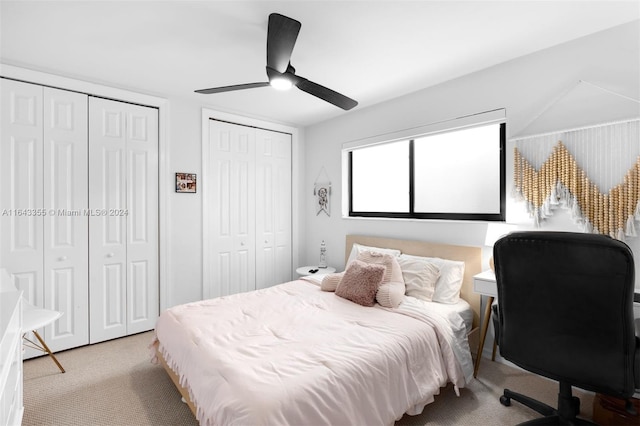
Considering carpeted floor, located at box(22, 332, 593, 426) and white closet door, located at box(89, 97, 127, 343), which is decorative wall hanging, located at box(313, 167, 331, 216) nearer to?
white closet door, located at box(89, 97, 127, 343)

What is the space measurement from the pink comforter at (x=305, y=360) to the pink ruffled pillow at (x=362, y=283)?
0.31 ft

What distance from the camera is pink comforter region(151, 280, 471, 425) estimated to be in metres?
1.44

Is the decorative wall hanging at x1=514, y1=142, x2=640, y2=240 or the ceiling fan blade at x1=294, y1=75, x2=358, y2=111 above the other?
the ceiling fan blade at x1=294, y1=75, x2=358, y2=111

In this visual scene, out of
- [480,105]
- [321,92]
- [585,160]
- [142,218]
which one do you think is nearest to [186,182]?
[142,218]

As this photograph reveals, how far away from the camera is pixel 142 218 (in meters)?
3.35

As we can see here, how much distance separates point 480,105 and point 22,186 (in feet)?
13.3

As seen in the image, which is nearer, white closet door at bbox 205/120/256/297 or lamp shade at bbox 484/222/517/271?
lamp shade at bbox 484/222/517/271

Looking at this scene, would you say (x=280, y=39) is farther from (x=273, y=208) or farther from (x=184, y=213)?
(x=273, y=208)

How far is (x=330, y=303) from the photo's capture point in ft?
8.73

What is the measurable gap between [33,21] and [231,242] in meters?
2.62

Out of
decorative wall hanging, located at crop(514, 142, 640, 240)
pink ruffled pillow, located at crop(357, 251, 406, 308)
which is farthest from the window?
pink ruffled pillow, located at crop(357, 251, 406, 308)

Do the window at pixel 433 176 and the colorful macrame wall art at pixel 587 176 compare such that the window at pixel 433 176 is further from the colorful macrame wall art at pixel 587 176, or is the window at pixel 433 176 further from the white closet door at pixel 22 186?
the white closet door at pixel 22 186

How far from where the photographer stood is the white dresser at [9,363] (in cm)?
132

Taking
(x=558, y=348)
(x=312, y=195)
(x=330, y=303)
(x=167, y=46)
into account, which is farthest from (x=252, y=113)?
(x=558, y=348)
